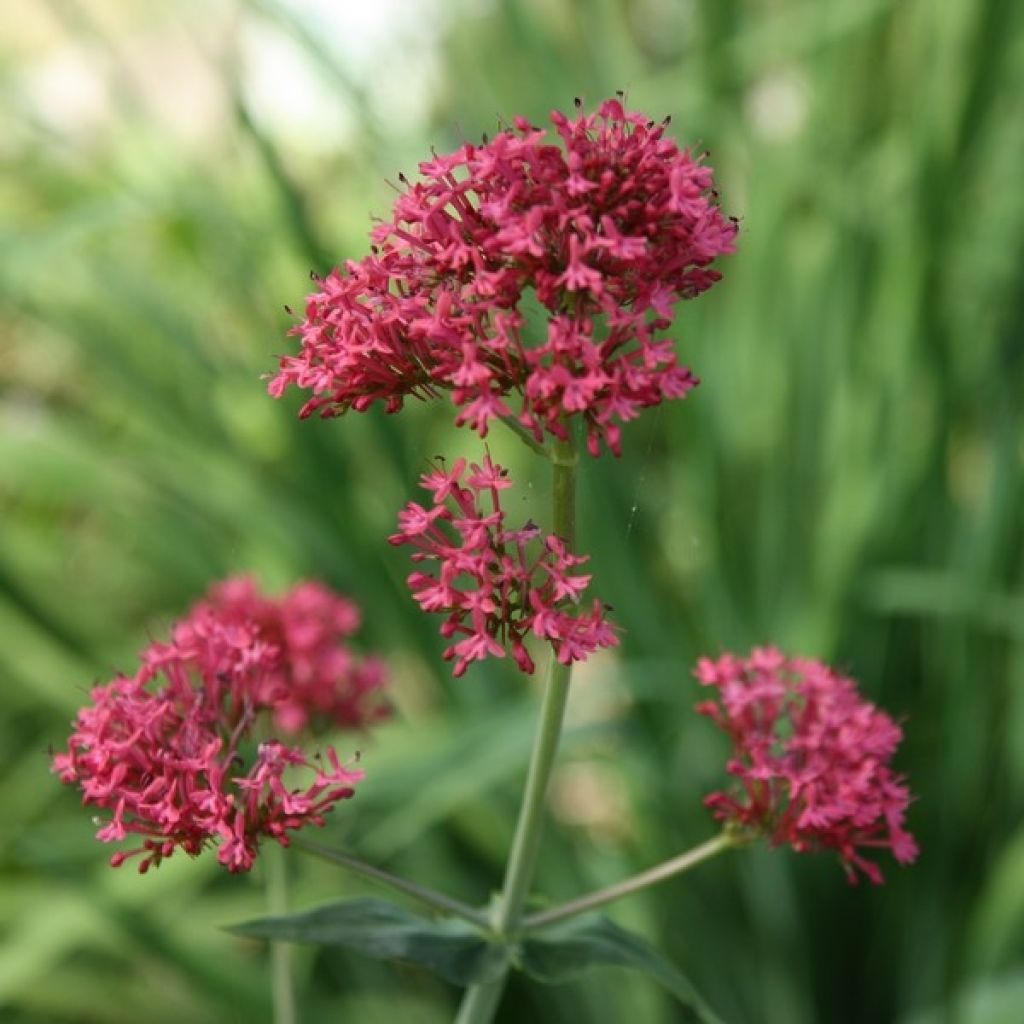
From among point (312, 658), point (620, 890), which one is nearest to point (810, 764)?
point (620, 890)

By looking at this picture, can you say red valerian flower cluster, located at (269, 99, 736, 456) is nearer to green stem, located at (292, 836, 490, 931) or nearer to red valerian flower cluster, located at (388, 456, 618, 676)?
red valerian flower cluster, located at (388, 456, 618, 676)

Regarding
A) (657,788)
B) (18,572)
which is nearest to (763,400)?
(657,788)

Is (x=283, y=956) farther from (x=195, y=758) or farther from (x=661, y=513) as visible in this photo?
(x=661, y=513)

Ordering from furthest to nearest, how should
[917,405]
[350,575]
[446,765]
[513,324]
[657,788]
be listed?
[917,405] → [350,575] → [657,788] → [446,765] → [513,324]

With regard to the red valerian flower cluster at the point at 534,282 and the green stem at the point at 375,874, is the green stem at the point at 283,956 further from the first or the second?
the red valerian flower cluster at the point at 534,282

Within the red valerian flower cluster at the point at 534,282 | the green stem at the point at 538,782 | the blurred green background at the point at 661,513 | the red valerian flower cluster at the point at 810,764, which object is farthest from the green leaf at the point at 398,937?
the blurred green background at the point at 661,513

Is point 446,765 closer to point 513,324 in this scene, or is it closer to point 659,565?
point 659,565
